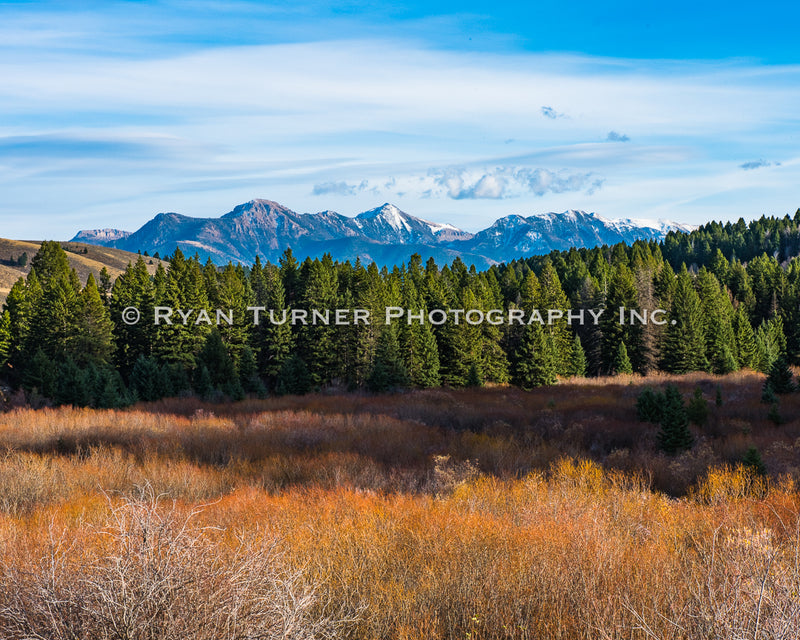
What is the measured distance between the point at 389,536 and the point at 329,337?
4253 centimetres

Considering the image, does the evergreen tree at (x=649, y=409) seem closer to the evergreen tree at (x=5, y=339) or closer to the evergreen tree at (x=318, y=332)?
the evergreen tree at (x=318, y=332)

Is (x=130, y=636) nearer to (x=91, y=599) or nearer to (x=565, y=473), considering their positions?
(x=91, y=599)

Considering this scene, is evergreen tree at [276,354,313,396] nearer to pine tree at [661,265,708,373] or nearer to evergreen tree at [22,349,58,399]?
evergreen tree at [22,349,58,399]

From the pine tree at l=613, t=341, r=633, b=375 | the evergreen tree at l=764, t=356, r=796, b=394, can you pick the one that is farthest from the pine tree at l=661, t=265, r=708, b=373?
the evergreen tree at l=764, t=356, r=796, b=394

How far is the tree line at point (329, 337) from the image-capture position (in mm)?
43188

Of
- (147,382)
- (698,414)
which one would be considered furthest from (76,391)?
(698,414)

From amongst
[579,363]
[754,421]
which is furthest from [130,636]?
[579,363]

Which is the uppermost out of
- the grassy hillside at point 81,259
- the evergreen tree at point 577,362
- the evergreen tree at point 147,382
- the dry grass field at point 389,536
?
the grassy hillside at point 81,259

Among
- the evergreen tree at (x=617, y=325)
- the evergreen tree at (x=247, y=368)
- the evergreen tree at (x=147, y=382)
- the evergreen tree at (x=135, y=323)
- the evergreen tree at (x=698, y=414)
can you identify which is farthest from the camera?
the evergreen tree at (x=617, y=325)

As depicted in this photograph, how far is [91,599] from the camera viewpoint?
4.04m

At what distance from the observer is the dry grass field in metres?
4.16

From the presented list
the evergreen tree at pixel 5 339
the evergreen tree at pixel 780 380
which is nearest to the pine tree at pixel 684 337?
the evergreen tree at pixel 780 380

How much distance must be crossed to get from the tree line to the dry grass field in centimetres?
2160

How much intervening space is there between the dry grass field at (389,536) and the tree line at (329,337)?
2160 centimetres
